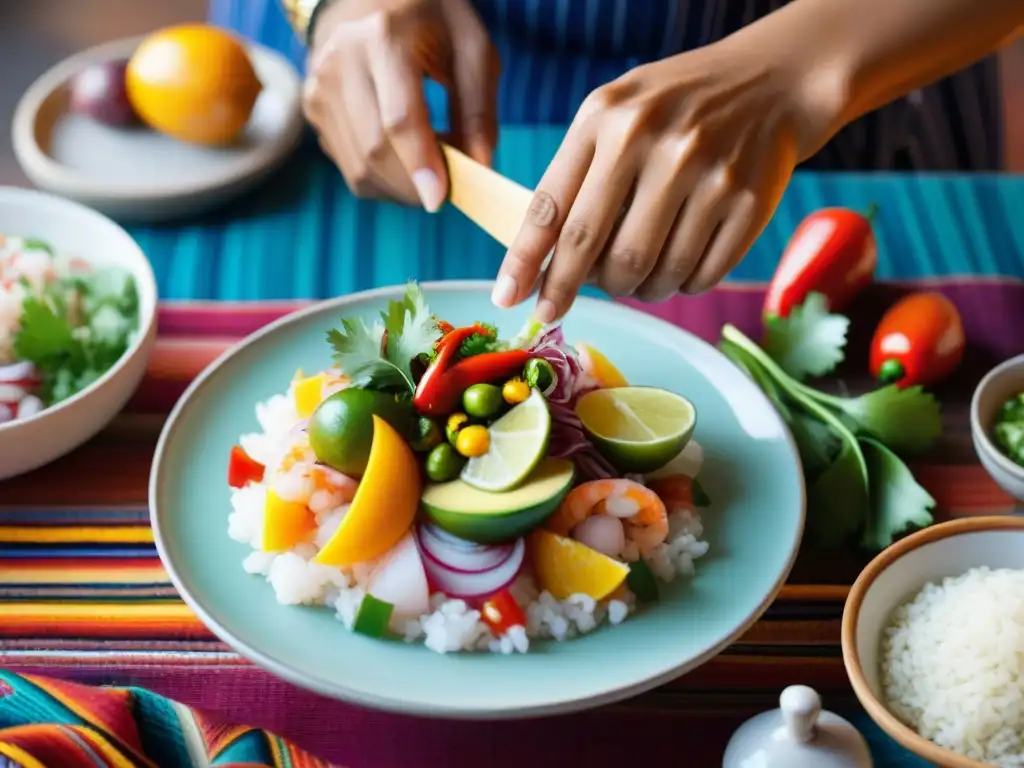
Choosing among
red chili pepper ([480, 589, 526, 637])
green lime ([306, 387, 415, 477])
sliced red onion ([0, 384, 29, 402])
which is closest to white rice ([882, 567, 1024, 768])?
red chili pepper ([480, 589, 526, 637])

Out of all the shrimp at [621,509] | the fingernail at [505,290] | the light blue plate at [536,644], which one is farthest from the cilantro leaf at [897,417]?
the fingernail at [505,290]

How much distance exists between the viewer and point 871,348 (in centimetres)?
175

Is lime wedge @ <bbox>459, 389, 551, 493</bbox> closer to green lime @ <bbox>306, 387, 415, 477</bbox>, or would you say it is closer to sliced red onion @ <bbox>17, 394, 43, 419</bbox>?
green lime @ <bbox>306, 387, 415, 477</bbox>

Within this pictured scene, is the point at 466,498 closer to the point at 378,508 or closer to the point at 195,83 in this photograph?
the point at 378,508

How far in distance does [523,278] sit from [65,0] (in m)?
3.55

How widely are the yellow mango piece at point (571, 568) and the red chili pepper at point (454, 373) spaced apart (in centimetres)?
→ 19

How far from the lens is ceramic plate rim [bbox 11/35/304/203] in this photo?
194cm

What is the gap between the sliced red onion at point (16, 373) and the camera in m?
1.53

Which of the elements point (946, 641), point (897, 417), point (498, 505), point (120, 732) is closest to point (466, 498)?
point (498, 505)

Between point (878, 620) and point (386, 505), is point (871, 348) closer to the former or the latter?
point (878, 620)

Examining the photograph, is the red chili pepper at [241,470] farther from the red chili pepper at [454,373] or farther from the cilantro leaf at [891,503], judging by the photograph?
the cilantro leaf at [891,503]

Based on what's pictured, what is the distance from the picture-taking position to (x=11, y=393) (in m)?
1.52

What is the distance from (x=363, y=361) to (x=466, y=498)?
22 centimetres

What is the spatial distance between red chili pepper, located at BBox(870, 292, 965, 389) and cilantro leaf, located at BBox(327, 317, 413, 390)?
0.76 meters
